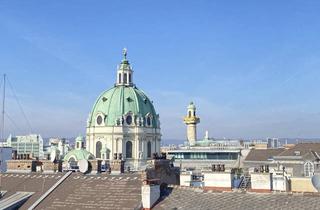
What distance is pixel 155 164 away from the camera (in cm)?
3888

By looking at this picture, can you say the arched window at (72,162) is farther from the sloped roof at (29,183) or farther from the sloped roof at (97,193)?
the sloped roof at (97,193)

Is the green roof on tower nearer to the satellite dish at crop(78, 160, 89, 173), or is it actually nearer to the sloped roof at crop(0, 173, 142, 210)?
the satellite dish at crop(78, 160, 89, 173)

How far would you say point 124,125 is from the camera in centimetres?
11538

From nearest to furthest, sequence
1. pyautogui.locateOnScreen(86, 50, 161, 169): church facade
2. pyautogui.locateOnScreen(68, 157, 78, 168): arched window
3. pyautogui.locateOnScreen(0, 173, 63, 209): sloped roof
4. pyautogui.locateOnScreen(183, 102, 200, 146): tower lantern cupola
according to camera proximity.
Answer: pyautogui.locateOnScreen(0, 173, 63, 209): sloped roof → pyautogui.locateOnScreen(68, 157, 78, 168): arched window → pyautogui.locateOnScreen(86, 50, 161, 169): church facade → pyautogui.locateOnScreen(183, 102, 200, 146): tower lantern cupola

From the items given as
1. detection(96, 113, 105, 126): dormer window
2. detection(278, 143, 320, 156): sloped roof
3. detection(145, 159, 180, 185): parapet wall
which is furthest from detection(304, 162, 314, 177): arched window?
detection(96, 113, 105, 126): dormer window

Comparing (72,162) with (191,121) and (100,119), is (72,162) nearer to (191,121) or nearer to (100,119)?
(100,119)

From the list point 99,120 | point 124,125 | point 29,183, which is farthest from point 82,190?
point 99,120

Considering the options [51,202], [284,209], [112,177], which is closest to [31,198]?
[51,202]

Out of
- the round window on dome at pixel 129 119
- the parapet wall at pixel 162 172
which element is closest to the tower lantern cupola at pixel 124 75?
the round window on dome at pixel 129 119

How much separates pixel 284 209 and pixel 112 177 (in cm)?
1384

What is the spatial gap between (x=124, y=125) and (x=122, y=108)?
181 inches

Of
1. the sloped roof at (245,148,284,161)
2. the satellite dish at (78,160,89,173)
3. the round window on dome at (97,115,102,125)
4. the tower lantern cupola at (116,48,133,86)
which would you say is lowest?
the satellite dish at (78,160,89,173)

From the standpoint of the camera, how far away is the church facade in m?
114

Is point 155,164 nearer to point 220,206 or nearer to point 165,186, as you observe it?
point 165,186
